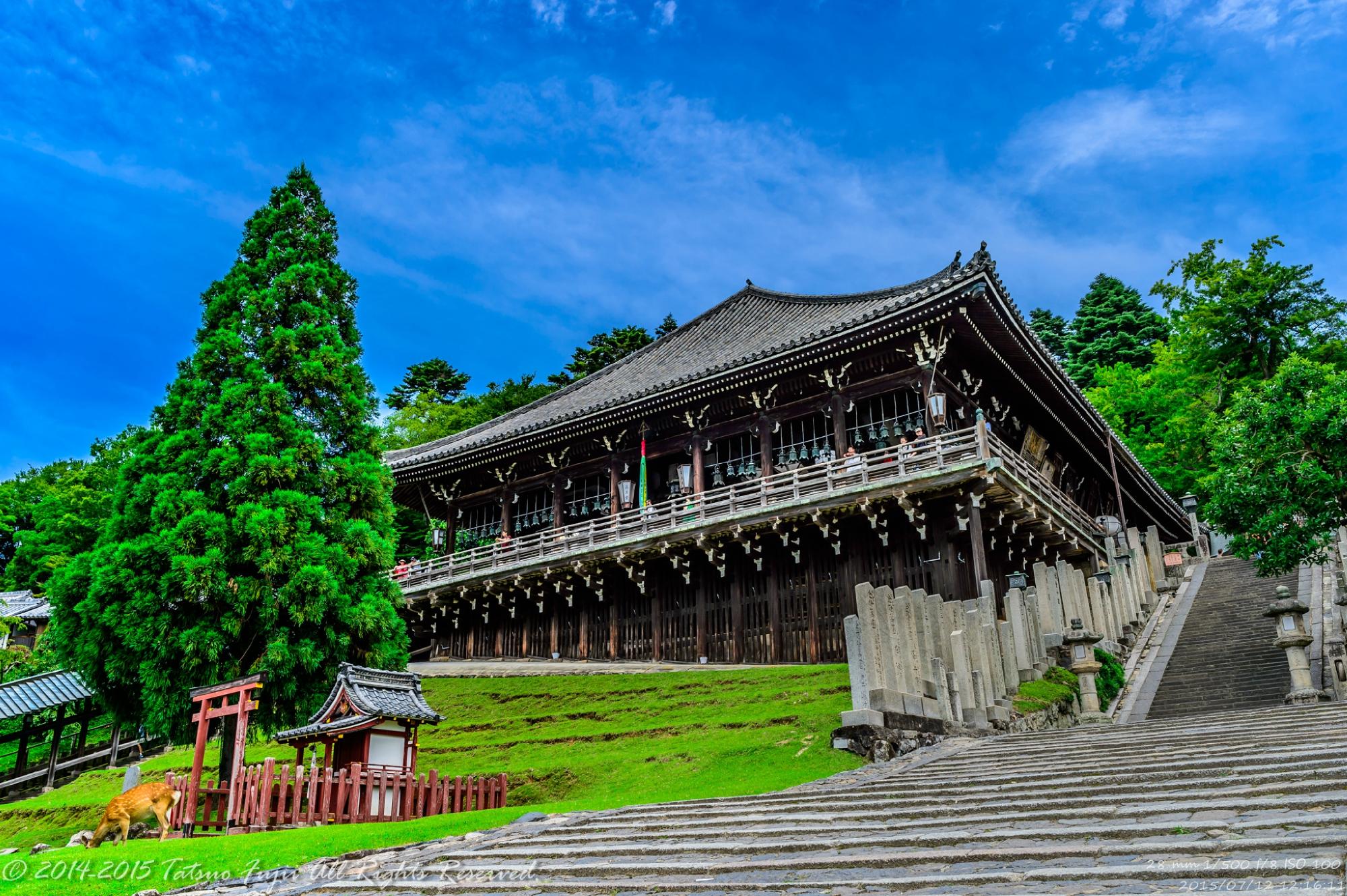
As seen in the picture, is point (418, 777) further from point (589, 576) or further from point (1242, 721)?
point (589, 576)

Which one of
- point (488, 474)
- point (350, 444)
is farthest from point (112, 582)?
point (488, 474)

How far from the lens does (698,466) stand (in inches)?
987

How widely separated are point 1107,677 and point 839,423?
27.3 feet

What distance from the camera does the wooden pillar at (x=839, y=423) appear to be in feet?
75.0

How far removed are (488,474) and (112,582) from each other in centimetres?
1546

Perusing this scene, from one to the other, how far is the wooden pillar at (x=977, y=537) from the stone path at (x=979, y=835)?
9611mm

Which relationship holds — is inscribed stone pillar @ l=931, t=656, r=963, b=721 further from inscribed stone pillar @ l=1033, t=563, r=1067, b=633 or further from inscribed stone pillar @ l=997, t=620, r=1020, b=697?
inscribed stone pillar @ l=1033, t=563, r=1067, b=633

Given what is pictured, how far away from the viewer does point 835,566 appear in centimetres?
2195

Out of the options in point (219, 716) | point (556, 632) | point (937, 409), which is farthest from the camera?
point (556, 632)

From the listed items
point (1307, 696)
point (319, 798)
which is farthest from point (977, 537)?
point (319, 798)

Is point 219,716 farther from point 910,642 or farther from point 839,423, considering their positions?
point 839,423

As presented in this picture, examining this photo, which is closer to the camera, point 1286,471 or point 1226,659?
point 1286,471

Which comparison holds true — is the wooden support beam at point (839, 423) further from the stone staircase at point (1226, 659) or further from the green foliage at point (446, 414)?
the green foliage at point (446, 414)

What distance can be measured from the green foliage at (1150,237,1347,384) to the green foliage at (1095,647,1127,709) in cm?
2119
